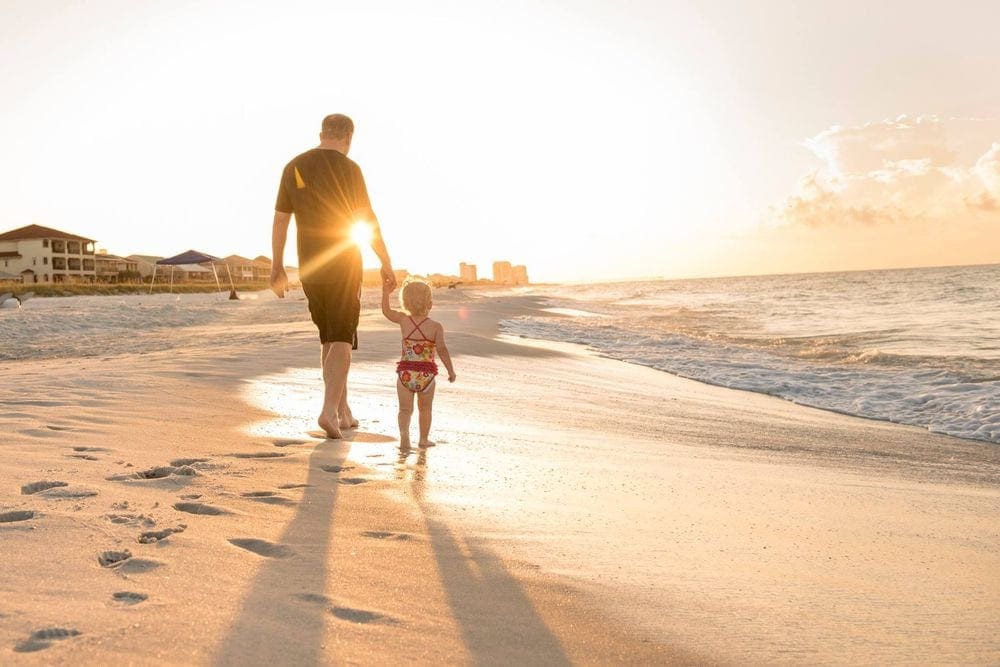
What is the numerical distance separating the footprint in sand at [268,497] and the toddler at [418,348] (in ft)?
4.86

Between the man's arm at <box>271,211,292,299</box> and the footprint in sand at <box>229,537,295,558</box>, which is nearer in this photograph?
the footprint in sand at <box>229,537,295,558</box>

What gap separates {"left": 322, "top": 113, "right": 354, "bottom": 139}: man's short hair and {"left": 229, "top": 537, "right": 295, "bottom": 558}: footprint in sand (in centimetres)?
304

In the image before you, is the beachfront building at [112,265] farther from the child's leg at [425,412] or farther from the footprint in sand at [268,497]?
the footprint in sand at [268,497]

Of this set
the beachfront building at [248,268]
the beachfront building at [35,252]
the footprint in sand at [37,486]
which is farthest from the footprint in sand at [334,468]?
the beachfront building at [35,252]

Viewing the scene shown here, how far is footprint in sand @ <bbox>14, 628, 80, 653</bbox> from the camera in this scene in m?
1.54

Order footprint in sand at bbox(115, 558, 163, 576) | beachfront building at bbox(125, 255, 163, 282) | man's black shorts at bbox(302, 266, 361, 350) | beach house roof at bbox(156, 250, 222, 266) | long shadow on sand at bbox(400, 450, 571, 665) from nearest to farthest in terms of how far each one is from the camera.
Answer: long shadow on sand at bbox(400, 450, 571, 665) < footprint in sand at bbox(115, 558, 163, 576) < man's black shorts at bbox(302, 266, 361, 350) < beach house roof at bbox(156, 250, 222, 266) < beachfront building at bbox(125, 255, 163, 282)

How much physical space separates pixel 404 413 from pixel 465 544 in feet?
6.07

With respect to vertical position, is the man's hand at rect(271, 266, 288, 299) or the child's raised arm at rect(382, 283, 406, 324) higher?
the man's hand at rect(271, 266, 288, 299)

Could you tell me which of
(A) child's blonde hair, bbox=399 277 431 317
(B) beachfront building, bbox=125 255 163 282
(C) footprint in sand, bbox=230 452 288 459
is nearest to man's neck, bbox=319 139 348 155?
(A) child's blonde hair, bbox=399 277 431 317

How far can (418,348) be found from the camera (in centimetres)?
455

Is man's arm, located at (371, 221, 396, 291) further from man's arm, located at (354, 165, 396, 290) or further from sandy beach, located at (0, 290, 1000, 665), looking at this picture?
sandy beach, located at (0, 290, 1000, 665)

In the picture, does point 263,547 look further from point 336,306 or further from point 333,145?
point 333,145

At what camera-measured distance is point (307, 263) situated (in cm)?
460

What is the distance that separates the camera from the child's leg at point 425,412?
437 centimetres
